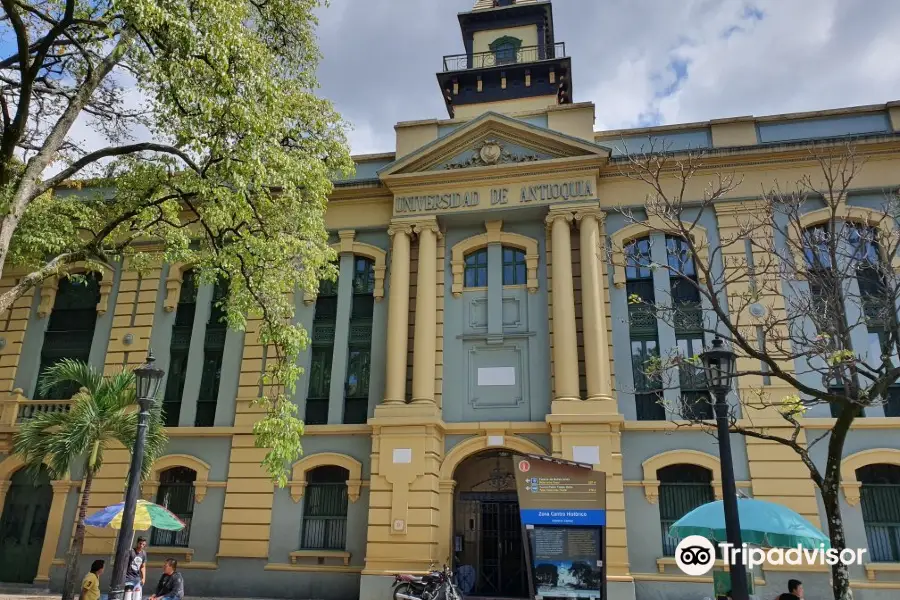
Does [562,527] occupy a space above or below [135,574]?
above

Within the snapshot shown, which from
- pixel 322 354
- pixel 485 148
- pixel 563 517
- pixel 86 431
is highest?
pixel 485 148

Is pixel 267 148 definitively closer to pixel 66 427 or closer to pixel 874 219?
pixel 66 427

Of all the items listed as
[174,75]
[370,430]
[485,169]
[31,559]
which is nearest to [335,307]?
[370,430]

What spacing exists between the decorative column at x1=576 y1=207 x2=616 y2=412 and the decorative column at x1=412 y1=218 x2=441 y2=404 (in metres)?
3.97

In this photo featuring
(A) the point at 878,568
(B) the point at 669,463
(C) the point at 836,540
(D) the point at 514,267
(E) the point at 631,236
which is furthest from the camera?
(D) the point at 514,267

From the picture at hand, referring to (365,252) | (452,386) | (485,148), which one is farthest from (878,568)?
(365,252)

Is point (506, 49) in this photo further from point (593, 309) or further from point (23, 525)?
point (23, 525)

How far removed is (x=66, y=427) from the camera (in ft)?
51.5

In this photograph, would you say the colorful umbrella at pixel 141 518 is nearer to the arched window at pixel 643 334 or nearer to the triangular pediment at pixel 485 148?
the triangular pediment at pixel 485 148

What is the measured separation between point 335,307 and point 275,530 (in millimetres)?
6249

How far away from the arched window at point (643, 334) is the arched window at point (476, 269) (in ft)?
12.9

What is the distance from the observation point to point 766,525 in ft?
31.8

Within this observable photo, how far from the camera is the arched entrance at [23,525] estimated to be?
18438 millimetres

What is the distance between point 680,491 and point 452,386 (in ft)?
20.2
